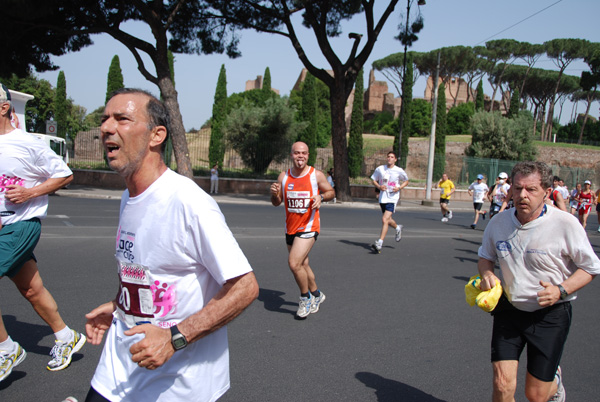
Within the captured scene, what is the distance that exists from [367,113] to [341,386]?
7452 cm

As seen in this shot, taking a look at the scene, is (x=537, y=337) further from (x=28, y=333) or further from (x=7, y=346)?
(x=28, y=333)

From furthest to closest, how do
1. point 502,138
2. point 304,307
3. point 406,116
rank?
point 406,116
point 502,138
point 304,307

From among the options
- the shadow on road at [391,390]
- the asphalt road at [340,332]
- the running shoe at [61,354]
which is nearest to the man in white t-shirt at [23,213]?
the running shoe at [61,354]

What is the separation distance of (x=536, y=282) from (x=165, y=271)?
89.5 inches

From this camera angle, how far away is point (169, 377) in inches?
76.4

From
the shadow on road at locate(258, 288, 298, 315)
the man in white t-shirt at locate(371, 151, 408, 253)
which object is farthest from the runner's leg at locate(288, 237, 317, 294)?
the man in white t-shirt at locate(371, 151, 408, 253)

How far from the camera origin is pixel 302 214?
229 inches

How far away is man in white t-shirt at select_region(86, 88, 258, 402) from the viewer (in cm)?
187

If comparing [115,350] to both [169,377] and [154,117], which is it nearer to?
[169,377]

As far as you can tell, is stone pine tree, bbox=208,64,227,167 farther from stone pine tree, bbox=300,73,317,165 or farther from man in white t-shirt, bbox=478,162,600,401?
man in white t-shirt, bbox=478,162,600,401

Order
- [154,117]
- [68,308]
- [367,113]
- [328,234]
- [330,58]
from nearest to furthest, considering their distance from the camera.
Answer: [154,117] < [68,308] < [328,234] < [330,58] < [367,113]

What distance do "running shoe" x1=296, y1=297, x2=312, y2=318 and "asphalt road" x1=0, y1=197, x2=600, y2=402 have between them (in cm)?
8

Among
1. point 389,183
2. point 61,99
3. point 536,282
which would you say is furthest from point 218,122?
point 536,282

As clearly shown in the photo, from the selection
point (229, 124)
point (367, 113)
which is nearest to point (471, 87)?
point (367, 113)
